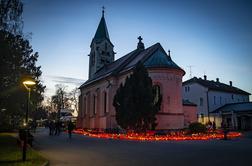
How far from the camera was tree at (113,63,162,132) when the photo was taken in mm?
26156

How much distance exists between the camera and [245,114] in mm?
44469

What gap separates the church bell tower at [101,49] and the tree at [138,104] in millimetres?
22574

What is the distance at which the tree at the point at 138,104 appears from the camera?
26.2m

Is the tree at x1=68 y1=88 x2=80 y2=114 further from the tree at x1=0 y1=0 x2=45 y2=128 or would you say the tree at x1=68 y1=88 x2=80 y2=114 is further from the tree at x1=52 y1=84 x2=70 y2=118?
the tree at x1=0 y1=0 x2=45 y2=128

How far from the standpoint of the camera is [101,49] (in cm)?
4866

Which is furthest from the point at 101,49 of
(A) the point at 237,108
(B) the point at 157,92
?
(A) the point at 237,108

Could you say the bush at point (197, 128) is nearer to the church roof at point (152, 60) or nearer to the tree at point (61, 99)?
the church roof at point (152, 60)

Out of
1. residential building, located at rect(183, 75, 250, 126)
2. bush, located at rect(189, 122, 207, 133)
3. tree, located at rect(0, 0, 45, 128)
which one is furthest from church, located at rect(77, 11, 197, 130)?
tree, located at rect(0, 0, 45, 128)

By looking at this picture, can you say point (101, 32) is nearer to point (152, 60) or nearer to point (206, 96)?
point (152, 60)

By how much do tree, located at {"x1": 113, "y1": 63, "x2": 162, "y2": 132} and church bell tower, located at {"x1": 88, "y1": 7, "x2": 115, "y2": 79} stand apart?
2257 centimetres

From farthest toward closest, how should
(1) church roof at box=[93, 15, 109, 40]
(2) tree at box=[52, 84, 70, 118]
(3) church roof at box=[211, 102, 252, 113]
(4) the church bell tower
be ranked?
(2) tree at box=[52, 84, 70, 118]
(1) church roof at box=[93, 15, 109, 40]
(4) the church bell tower
(3) church roof at box=[211, 102, 252, 113]

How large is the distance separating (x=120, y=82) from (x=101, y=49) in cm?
1323

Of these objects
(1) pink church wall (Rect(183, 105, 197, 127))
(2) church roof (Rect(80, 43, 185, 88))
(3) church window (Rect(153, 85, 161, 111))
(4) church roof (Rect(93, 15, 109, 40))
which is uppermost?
(4) church roof (Rect(93, 15, 109, 40))

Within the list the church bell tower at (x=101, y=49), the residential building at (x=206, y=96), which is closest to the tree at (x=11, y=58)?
the church bell tower at (x=101, y=49)
